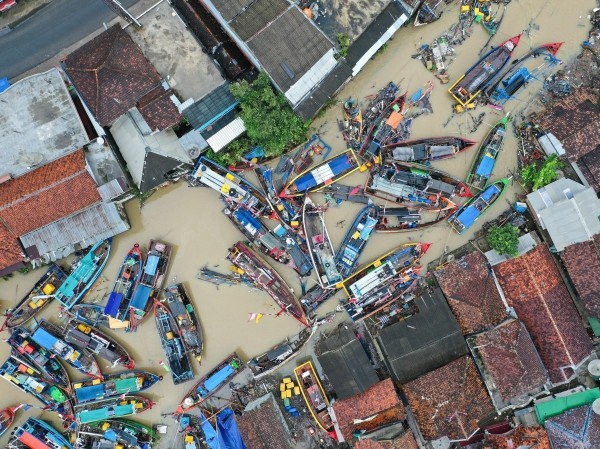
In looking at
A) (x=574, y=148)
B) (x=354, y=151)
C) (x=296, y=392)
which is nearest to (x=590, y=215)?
(x=574, y=148)

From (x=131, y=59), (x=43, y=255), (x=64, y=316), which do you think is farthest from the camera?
(x=64, y=316)

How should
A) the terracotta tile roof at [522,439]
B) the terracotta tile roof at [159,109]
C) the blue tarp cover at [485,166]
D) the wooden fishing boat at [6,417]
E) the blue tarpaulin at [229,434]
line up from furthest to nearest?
the wooden fishing boat at [6,417], the blue tarpaulin at [229,434], the blue tarp cover at [485,166], the terracotta tile roof at [522,439], the terracotta tile roof at [159,109]

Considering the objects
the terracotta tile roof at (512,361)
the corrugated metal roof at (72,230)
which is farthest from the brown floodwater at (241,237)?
the terracotta tile roof at (512,361)

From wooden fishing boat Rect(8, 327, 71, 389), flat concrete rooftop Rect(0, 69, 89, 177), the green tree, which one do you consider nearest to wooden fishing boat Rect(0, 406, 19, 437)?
wooden fishing boat Rect(8, 327, 71, 389)

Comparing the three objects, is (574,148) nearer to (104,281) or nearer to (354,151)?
(354,151)

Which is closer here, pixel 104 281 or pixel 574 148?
pixel 574 148

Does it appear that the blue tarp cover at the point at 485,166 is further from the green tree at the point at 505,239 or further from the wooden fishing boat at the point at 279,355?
the wooden fishing boat at the point at 279,355

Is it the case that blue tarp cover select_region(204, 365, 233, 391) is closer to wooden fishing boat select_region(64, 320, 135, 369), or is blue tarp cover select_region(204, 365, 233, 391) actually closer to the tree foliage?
wooden fishing boat select_region(64, 320, 135, 369)
